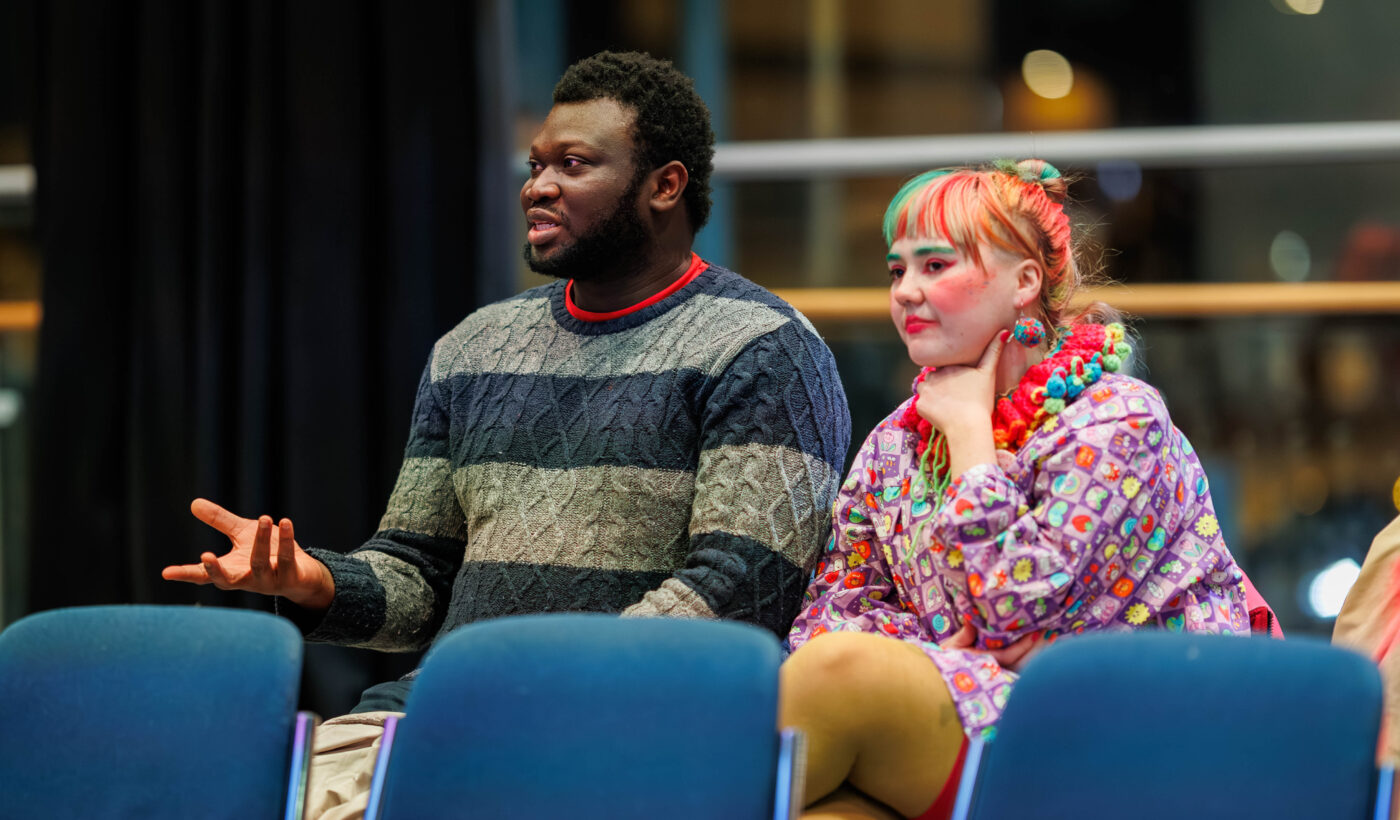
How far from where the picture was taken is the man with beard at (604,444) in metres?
1.74

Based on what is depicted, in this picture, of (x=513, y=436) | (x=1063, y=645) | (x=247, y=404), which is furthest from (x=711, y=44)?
(x=1063, y=645)

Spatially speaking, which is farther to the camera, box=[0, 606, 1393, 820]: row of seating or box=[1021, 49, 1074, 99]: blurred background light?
box=[1021, 49, 1074, 99]: blurred background light

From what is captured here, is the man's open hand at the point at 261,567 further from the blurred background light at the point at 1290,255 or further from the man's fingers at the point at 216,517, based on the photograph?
the blurred background light at the point at 1290,255

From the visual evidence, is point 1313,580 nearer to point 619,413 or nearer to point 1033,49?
point 1033,49

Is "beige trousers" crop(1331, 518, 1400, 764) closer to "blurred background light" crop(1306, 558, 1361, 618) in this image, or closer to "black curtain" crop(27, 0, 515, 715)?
"blurred background light" crop(1306, 558, 1361, 618)

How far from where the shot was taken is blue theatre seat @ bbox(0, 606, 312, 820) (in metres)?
1.25

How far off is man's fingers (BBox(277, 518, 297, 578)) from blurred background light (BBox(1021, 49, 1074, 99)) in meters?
2.53

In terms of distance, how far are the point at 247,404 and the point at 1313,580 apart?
2776mm

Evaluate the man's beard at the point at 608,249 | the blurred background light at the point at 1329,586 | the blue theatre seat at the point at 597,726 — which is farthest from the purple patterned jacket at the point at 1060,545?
the blurred background light at the point at 1329,586

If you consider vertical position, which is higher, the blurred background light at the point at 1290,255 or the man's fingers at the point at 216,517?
the blurred background light at the point at 1290,255

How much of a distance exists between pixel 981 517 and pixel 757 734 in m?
0.42

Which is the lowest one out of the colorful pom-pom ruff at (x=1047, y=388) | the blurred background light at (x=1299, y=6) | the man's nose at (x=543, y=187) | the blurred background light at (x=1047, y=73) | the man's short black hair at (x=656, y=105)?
the colorful pom-pom ruff at (x=1047, y=388)

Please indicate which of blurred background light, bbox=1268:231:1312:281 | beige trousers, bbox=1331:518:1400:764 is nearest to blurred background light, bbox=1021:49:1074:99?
blurred background light, bbox=1268:231:1312:281

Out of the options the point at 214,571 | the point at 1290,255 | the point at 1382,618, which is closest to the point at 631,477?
the point at 214,571
